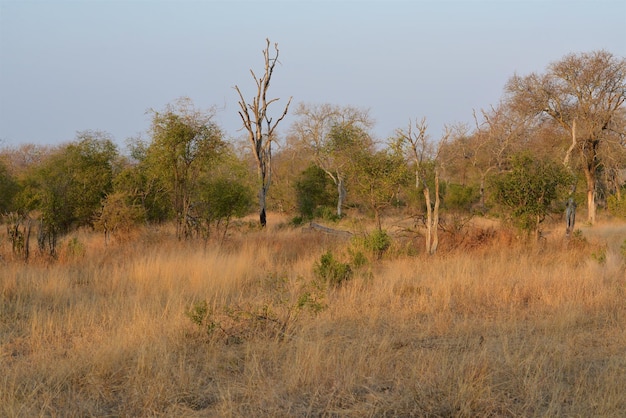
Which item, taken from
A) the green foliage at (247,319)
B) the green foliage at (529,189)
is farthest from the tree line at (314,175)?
the green foliage at (247,319)

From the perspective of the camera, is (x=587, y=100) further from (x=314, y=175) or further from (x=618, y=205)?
(x=314, y=175)

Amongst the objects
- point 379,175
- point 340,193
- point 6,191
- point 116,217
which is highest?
point 379,175

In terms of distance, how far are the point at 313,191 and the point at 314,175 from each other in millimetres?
1114

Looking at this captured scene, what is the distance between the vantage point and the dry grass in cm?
350

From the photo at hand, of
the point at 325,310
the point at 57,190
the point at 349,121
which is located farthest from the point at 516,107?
the point at 325,310

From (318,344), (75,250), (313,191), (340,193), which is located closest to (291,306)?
(318,344)

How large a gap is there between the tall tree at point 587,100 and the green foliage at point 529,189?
13.8 metres

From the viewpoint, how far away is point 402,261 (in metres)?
10.2

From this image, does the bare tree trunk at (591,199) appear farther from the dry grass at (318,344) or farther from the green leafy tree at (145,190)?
the green leafy tree at (145,190)

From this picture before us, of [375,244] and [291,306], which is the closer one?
[291,306]

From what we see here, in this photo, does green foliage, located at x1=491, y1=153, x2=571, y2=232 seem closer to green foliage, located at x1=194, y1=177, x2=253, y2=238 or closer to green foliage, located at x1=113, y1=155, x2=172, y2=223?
green foliage, located at x1=194, y1=177, x2=253, y2=238

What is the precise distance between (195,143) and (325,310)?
29.5ft

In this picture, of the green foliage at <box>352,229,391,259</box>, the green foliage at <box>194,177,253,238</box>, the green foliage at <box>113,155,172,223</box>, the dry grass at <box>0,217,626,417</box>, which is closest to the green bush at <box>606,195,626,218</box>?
the dry grass at <box>0,217,626,417</box>

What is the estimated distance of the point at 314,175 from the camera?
109ft
